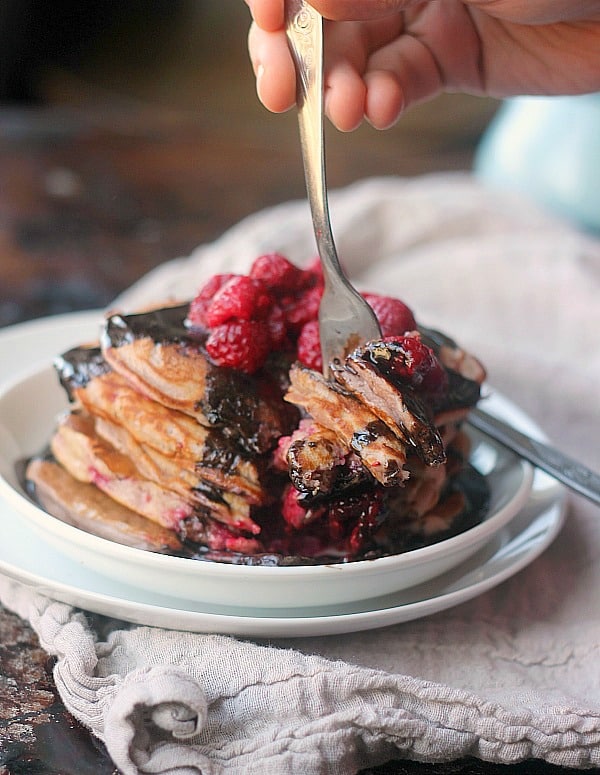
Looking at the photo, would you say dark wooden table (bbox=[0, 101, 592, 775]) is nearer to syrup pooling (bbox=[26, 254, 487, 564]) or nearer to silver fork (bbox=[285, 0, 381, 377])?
syrup pooling (bbox=[26, 254, 487, 564])

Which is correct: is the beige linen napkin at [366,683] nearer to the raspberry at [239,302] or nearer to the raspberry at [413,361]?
the raspberry at [413,361]

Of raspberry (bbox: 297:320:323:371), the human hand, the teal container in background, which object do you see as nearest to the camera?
raspberry (bbox: 297:320:323:371)

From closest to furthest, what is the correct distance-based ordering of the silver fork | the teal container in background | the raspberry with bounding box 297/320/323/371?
the silver fork → the raspberry with bounding box 297/320/323/371 → the teal container in background

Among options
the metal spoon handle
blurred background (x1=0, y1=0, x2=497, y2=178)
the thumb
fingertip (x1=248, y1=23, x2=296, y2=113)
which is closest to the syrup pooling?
the metal spoon handle

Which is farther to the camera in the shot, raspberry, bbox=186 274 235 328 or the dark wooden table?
the dark wooden table

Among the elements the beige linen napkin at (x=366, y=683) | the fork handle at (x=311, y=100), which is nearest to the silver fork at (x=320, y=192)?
the fork handle at (x=311, y=100)

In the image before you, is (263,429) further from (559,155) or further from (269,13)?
(559,155)

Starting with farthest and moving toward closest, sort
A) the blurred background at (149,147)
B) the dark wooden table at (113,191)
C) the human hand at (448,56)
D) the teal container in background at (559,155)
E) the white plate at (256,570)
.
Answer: the teal container in background at (559,155) → the blurred background at (149,147) → the dark wooden table at (113,191) → the human hand at (448,56) → the white plate at (256,570)

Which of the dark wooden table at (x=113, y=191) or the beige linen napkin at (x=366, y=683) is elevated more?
the beige linen napkin at (x=366, y=683)
